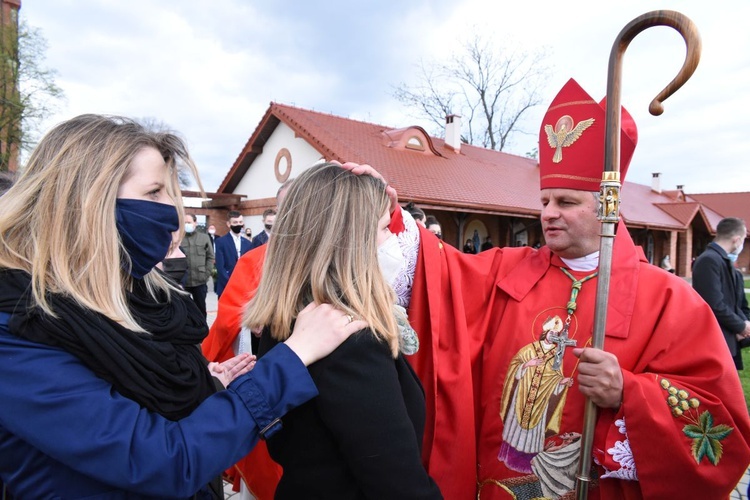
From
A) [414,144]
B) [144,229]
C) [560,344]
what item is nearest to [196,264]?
[144,229]

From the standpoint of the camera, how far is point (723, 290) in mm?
4566

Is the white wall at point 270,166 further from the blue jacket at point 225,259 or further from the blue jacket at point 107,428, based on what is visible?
the blue jacket at point 107,428

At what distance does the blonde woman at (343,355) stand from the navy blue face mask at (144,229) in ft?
0.96

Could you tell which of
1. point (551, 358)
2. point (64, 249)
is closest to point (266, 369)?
point (64, 249)

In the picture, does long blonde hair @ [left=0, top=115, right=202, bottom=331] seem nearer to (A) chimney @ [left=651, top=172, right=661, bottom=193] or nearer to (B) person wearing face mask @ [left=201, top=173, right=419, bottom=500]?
(B) person wearing face mask @ [left=201, top=173, right=419, bottom=500]

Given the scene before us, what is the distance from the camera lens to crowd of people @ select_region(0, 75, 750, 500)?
3.52 ft

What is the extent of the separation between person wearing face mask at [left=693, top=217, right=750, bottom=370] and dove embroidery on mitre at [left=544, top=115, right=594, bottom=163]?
3.35 metres

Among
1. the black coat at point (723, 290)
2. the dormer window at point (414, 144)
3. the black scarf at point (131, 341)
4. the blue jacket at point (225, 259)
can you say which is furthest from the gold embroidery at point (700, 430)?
the dormer window at point (414, 144)

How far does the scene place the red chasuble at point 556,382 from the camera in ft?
4.86

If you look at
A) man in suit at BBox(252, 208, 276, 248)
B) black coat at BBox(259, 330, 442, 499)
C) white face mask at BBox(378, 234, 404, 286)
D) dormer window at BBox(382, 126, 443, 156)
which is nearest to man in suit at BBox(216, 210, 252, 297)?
man in suit at BBox(252, 208, 276, 248)

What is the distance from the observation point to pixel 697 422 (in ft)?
4.86

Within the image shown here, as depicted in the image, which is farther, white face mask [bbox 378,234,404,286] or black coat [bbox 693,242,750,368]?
black coat [bbox 693,242,750,368]

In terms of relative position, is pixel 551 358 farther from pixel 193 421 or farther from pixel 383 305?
pixel 193 421

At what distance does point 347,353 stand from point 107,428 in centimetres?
54
